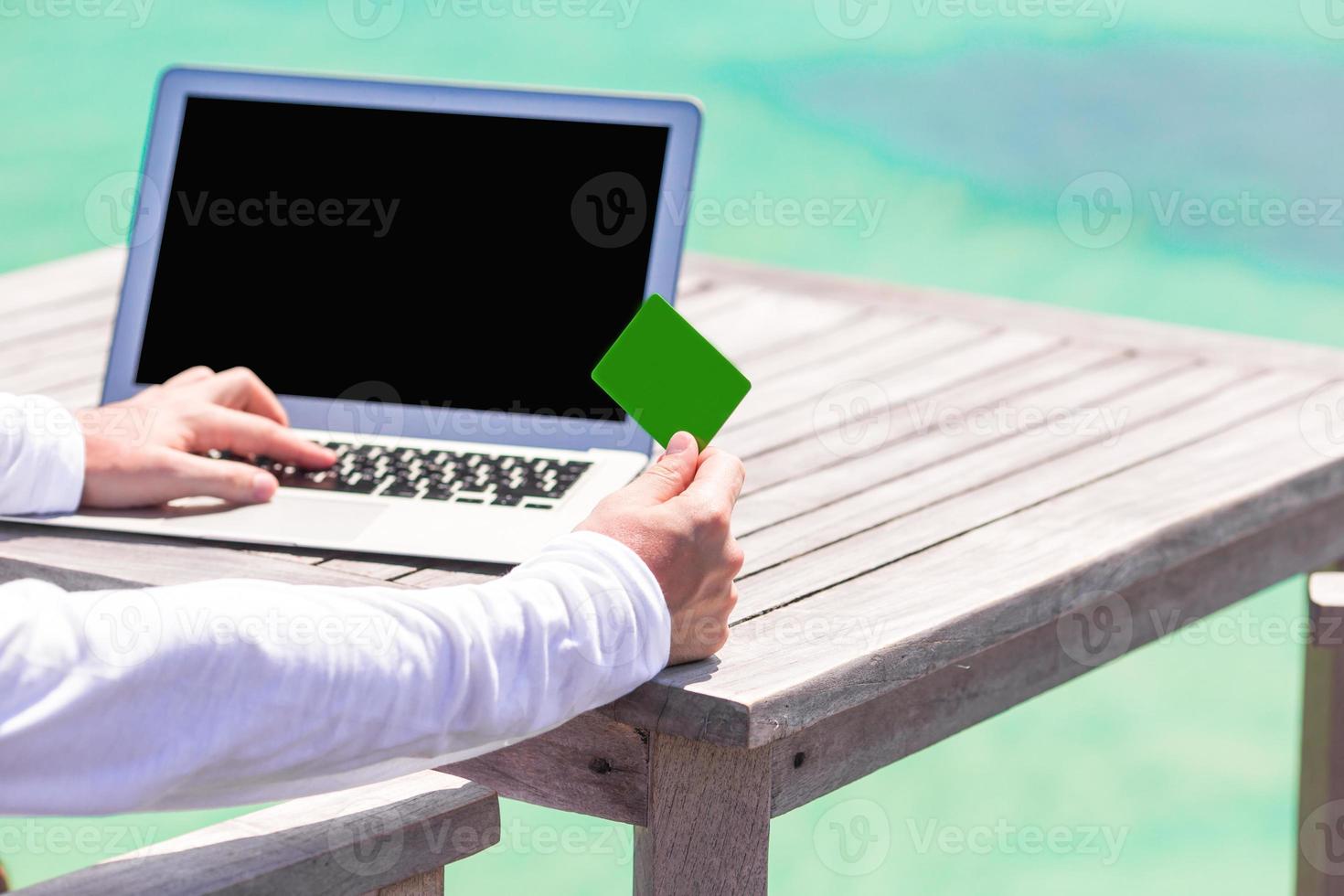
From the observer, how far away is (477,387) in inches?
56.0

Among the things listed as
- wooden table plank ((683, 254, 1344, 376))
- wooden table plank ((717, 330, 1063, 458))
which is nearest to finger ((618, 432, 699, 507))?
wooden table plank ((717, 330, 1063, 458))

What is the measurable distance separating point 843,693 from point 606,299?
52 cm

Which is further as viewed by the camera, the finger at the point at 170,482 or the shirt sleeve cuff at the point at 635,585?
the finger at the point at 170,482

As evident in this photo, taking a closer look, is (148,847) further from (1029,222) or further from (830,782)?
(1029,222)

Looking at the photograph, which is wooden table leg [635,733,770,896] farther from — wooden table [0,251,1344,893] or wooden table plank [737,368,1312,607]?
wooden table plank [737,368,1312,607]

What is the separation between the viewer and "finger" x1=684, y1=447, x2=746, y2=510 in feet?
3.22

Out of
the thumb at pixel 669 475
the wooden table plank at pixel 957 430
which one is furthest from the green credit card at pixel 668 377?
the wooden table plank at pixel 957 430

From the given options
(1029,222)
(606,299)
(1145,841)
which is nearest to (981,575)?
(606,299)

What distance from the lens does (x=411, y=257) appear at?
1.46 meters

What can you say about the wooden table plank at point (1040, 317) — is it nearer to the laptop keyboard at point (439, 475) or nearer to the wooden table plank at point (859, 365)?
the wooden table plank at point (859, 365)

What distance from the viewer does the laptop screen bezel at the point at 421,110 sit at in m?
1.40

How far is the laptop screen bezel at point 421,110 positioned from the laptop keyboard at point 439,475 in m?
0.04

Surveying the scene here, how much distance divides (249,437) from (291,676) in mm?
547

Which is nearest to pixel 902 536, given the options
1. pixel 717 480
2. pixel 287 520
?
pixel 717 480
